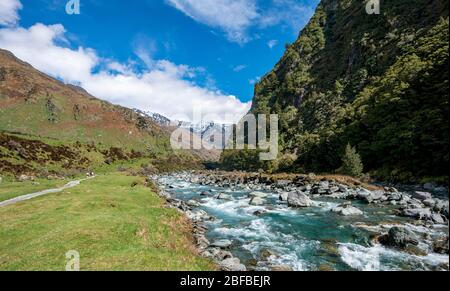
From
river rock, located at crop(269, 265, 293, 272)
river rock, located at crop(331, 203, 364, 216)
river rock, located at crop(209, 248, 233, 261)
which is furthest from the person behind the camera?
river rock, located at crop(331, 203, 364, 216)

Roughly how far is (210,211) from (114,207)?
16132mm

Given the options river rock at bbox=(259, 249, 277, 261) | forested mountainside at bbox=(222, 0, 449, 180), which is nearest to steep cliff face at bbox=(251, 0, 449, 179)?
forested mountainside at bbox=(222, 0, 449, 180)

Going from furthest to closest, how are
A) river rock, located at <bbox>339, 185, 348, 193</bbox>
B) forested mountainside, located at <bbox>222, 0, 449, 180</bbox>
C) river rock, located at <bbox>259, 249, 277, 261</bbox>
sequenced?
forested mountainside, located at <bbox>222, 0, 449, 180</bbox> → river rock, located at <bbox>339, 185, 348, 193</bbox> → river rock, located at <bbox>259, 249, 277, 261</bbox>

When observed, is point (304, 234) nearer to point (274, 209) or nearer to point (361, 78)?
point (274, 209)

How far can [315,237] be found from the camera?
1179 inches

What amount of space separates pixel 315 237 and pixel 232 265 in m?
12.0

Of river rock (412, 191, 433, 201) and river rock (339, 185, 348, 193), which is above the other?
river rock (412, 191, 433, 201)

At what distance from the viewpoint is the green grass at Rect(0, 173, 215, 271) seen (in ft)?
60.2

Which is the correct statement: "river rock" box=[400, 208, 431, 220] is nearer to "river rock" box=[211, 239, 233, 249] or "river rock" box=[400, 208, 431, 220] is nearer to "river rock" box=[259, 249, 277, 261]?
"river rock" box=[259, 249, 277, 261]

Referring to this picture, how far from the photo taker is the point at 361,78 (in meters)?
137

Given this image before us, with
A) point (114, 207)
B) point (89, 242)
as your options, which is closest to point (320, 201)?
point (114, 207)

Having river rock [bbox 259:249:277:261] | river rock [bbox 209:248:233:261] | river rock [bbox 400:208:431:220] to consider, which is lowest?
river rock [bbox 259:249:277:261]

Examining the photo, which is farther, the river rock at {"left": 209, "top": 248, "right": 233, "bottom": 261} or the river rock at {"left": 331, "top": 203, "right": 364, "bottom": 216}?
the river rock at {"left": 331, "top": 203, "right": 364, "bottom": 216}

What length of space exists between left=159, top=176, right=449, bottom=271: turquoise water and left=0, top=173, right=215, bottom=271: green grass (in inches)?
223
